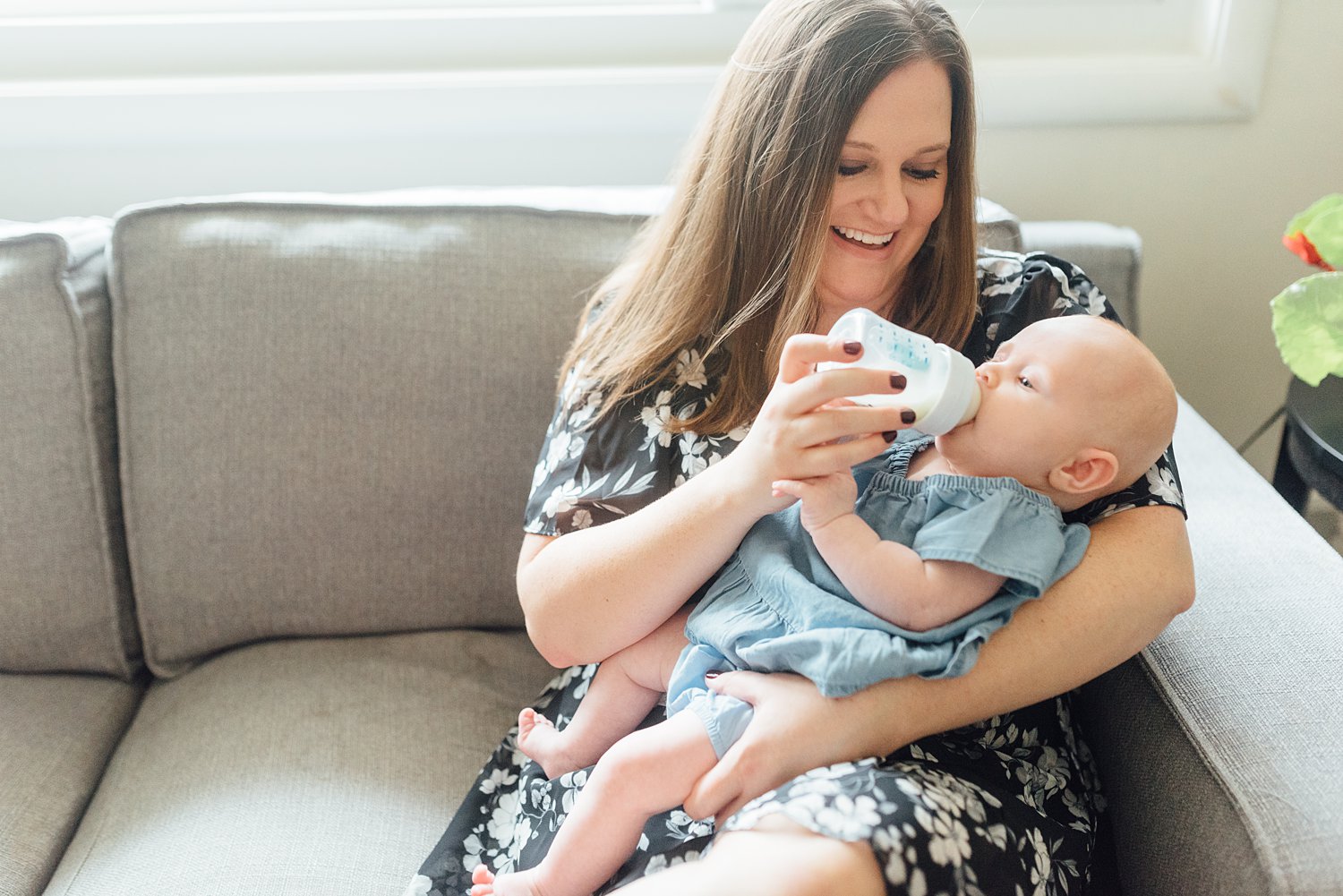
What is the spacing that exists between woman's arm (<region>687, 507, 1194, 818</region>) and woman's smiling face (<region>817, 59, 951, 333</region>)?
1.20 feet

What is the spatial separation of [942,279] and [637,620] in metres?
0.51

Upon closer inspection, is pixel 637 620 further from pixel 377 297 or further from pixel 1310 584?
pixel 1310 584

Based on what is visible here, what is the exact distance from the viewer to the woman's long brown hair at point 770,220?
1093mm

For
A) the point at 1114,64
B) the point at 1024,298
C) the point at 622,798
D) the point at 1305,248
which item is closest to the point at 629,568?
the point at 622,798

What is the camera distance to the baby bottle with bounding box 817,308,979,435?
3.06 feet

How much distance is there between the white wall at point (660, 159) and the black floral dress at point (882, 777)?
1.95 feet

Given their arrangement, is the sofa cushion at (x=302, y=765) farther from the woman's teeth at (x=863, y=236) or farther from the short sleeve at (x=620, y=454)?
the woman's teeth at (x=863, y=236)

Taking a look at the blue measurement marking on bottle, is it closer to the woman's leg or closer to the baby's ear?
the baby's ear

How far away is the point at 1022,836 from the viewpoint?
3.04 ft

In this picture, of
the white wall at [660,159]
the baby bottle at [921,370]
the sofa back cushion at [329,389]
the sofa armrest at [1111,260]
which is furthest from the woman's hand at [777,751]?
the white wall at [660,159]

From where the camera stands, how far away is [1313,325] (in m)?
1.27

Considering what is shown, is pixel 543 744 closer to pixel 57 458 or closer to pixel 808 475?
pixel 808 475

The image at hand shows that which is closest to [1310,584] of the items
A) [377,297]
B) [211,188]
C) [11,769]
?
[377,297]

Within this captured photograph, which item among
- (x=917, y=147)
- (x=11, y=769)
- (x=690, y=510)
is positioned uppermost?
(x=917, y=147)
